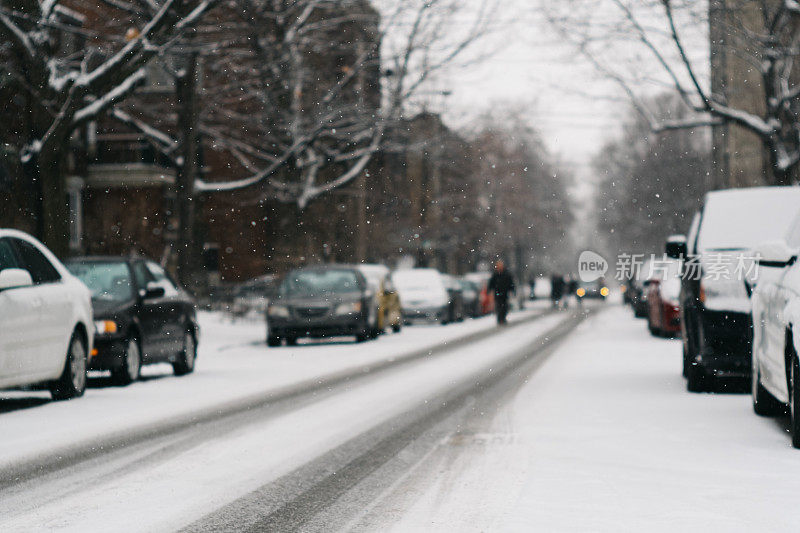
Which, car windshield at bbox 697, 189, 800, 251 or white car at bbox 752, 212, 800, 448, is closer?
white car at bbox 752, 212, 800, 448

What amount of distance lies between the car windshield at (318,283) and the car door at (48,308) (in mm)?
13098

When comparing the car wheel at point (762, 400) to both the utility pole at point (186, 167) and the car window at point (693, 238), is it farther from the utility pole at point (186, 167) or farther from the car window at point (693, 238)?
the utility pole at point (186, 167)

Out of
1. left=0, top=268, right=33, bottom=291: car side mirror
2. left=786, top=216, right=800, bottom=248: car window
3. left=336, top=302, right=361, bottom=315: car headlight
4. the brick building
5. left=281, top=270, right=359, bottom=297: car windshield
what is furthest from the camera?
the brick building

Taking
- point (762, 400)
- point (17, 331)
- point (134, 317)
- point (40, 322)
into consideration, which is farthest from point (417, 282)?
point (762, 400)

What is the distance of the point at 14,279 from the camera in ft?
39.5

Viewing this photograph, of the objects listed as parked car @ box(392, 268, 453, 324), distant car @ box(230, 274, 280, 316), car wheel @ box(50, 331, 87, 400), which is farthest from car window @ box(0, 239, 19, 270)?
parked car @ box(392, 268, 453, 324)

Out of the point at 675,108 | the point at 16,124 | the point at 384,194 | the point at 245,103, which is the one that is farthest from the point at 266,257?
the point at 675,108

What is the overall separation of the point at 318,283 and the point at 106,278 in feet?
36.0

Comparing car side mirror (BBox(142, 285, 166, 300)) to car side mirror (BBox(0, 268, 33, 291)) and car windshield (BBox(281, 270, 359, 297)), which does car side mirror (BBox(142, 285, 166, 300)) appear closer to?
car side mirror (BBox(0, 268, 33, 291))

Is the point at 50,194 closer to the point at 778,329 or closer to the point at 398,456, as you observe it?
the point at 398,456

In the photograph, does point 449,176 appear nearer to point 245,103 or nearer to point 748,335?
point 245,103

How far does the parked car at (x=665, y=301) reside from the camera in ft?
86.5

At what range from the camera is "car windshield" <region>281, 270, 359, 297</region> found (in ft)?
88.6

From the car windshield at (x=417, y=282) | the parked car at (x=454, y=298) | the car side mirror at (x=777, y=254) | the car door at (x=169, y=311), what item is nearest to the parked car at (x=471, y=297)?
the parked car at (x=454, y=298)
